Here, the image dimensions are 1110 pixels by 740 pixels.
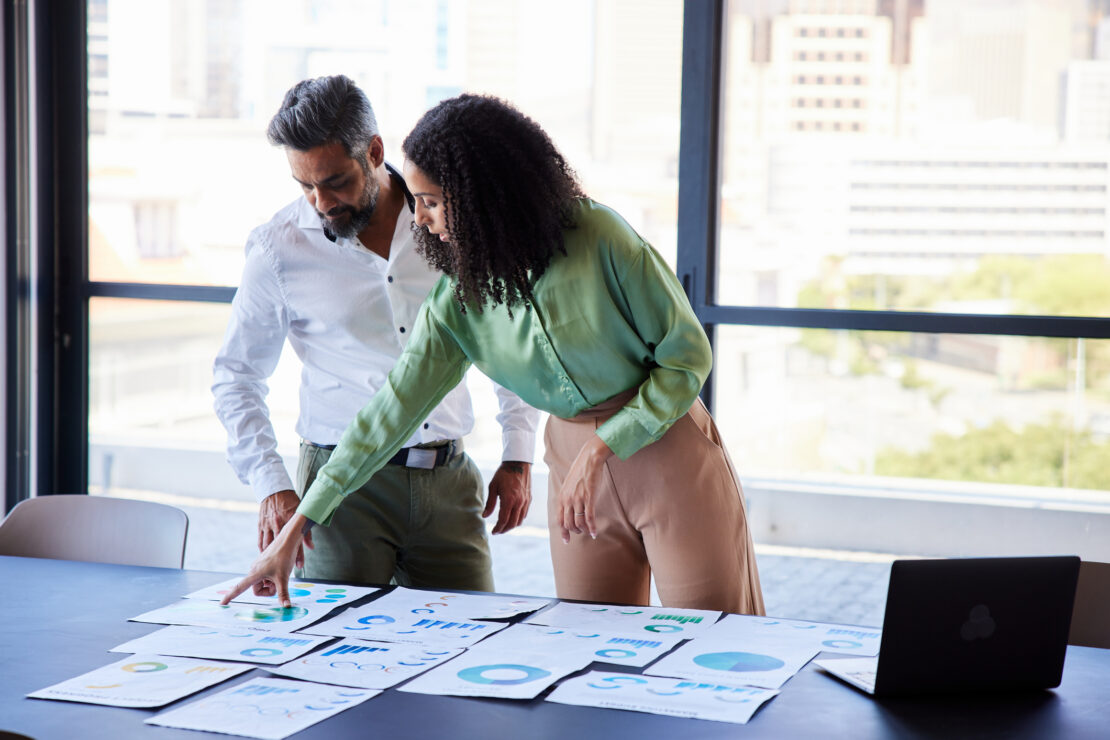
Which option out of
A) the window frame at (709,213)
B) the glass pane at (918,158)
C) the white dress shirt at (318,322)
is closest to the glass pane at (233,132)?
the window frame at (709,213)

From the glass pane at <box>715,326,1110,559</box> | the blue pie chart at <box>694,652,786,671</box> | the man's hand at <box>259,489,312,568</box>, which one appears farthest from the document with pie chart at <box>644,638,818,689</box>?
the glass pane at <box>715,326,1110,559</box>

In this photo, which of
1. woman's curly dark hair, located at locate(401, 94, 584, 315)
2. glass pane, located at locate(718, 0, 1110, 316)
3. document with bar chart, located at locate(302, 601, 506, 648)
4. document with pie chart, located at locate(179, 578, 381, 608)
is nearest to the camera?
document with bar chart, located at locate(302, 601, 506, 648)

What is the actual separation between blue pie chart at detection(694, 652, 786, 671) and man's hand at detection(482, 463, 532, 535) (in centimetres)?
85

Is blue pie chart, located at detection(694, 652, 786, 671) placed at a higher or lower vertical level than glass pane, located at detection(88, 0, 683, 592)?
lower

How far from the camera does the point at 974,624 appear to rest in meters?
1.53

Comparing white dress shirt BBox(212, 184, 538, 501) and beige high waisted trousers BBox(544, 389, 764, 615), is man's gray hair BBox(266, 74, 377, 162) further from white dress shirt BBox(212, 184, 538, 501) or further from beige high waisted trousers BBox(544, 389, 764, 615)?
beige high waisted trousers BBox(544, 389, 764, 615)

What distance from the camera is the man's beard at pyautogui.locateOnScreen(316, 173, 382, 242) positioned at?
7.63 ft

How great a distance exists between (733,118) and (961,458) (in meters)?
1.33

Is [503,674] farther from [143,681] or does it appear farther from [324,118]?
[324,118]

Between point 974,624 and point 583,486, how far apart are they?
2.21 feet

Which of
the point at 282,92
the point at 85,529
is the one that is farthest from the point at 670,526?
the point at 282,92

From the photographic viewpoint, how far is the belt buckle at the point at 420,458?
2.39m

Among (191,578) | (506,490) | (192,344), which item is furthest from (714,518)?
(192,344)

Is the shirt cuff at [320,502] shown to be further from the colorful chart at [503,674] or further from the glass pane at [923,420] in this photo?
the glass pane at [923,420]
